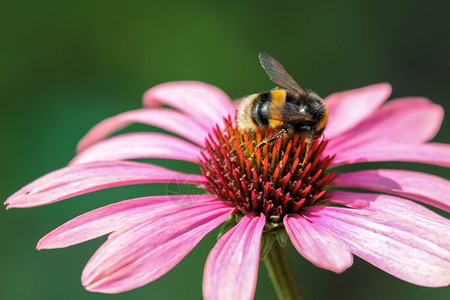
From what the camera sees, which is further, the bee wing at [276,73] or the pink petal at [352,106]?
the pink petal at [352,106]

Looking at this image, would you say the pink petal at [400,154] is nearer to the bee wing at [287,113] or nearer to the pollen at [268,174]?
the pollen at [268,174]

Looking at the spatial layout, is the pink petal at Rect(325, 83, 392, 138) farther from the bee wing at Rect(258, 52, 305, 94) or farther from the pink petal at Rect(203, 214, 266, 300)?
the pink petal at Rect(203, 214, 266, 300)

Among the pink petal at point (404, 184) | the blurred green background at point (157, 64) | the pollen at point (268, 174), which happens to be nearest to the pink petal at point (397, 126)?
the pink petal at point (404, 184)

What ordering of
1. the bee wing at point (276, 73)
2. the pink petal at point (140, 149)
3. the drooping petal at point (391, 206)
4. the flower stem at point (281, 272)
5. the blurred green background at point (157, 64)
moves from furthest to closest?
the blurred green background at point (157, 64)
the pink petal at point (140, 149)
the bee wing at point (276, 73)
the flower stem at point (281, 272)
the drooping petal at point (391, 206)

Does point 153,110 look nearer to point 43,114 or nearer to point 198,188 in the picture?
point 198,188

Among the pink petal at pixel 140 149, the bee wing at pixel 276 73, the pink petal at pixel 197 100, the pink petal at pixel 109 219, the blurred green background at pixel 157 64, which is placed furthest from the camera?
the blurred green background at pixel 157 64

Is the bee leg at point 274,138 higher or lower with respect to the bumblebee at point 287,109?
lower

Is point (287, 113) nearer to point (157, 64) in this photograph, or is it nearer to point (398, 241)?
point (398, 241)
